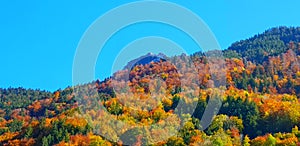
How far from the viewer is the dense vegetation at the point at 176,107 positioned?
70438 millimetres

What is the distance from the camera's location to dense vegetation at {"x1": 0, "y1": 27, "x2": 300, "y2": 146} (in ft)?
231

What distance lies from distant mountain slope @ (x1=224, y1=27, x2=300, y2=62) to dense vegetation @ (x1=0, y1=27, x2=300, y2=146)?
120cm

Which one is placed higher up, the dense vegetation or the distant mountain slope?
the distant mountain slope

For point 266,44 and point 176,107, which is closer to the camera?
point 176,107

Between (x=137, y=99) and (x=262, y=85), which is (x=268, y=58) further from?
(x=137, y=99)

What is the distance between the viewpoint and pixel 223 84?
335 feet

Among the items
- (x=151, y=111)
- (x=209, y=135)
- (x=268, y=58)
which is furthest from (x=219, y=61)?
(x=209, y=135)

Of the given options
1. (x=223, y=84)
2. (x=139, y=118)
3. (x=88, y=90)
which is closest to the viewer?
(x=139, y=118)

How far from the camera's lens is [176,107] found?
86.7 metres

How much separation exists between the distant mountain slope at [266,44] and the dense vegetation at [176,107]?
47.3 inches

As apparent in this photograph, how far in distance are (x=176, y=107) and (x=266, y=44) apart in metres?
78.0

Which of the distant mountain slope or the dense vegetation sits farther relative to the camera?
the distant mountain slope

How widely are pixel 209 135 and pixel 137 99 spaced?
87.0ft

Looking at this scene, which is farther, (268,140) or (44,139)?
(44,139)
